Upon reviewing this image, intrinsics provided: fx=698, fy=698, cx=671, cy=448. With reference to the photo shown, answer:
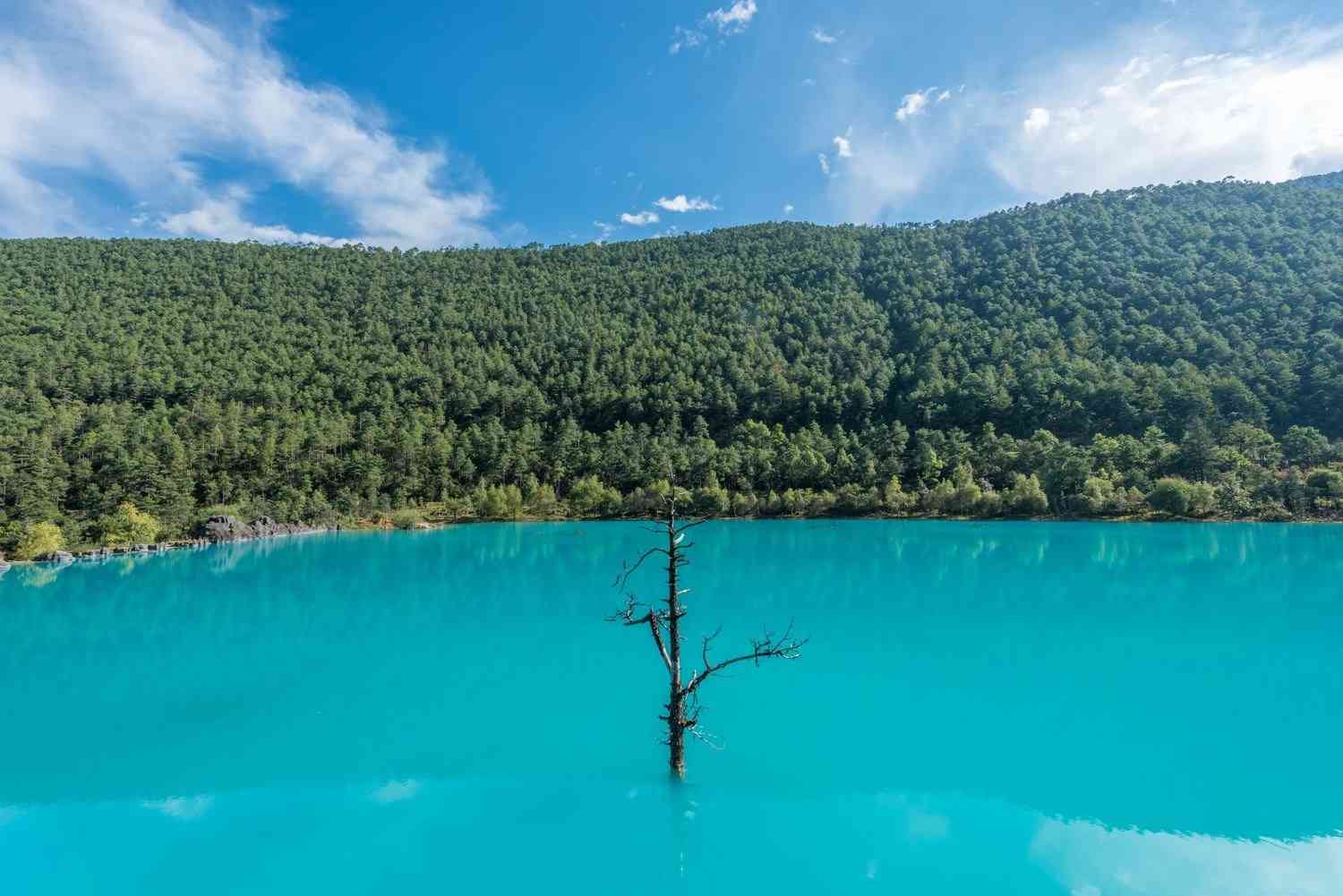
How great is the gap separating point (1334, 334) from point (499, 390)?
261 feet

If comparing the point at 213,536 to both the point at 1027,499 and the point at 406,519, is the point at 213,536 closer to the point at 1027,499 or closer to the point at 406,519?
the point at 406,519

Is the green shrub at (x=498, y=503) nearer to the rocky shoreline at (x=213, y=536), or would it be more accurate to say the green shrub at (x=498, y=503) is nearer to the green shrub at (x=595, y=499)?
the green shrub at (x=595, y=499)

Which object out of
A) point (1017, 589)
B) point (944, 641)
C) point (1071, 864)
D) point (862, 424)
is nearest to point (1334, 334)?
point (862, 424)

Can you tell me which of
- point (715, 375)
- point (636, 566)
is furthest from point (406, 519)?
point (636, 566)

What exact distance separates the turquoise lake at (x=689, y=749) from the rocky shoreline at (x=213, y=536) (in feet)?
40.8

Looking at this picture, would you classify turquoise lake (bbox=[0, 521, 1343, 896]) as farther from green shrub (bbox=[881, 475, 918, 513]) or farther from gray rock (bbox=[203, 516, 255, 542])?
green shrub (bbox=[881, 475, 918, 513])

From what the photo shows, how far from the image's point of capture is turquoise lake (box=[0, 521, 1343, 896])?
8414mm

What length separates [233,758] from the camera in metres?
11.6

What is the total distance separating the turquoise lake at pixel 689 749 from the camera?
27.6ft

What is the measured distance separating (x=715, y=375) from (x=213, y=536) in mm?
49912

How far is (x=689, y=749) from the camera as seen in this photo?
11305 mm

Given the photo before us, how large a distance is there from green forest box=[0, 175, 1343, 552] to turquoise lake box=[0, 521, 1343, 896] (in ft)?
95.3

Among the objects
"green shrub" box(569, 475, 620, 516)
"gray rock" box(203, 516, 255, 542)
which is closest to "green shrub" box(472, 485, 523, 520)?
"green shrub" box(569, 475, 620, 516)

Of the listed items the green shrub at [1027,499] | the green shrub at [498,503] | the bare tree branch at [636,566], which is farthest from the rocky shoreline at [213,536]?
the green shrub at [1027,499]
